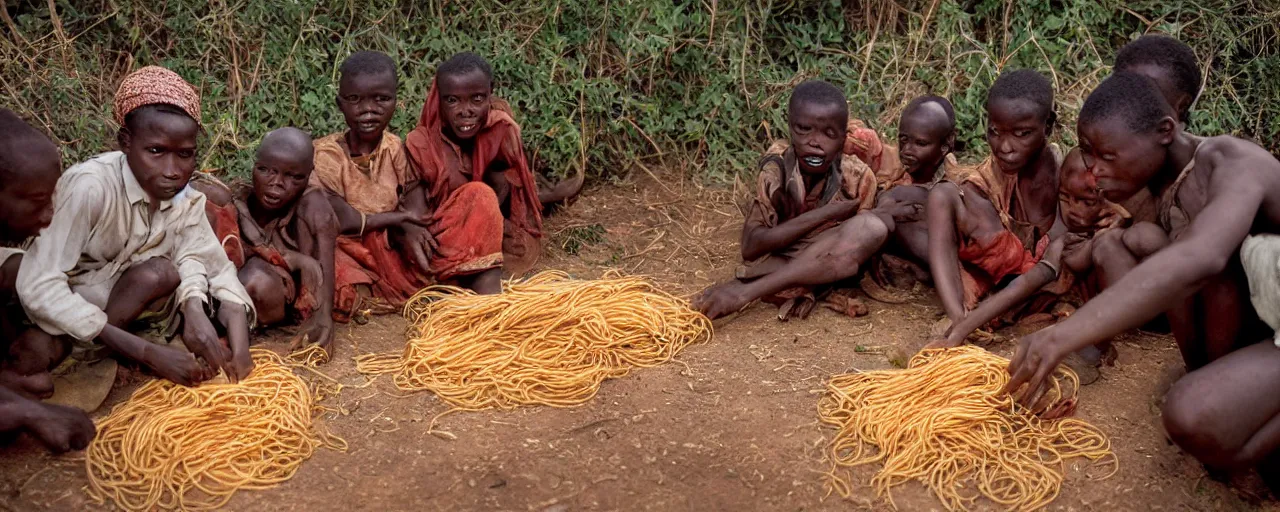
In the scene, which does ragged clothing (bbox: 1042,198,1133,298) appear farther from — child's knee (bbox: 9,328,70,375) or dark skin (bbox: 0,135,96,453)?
child's knee (bbox: 9,328,70,375)

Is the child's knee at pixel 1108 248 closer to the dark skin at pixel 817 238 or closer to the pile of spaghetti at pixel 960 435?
the pile of spaghetti at pixel 960 435

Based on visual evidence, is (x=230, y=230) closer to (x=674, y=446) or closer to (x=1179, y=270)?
(x=674, y=446)

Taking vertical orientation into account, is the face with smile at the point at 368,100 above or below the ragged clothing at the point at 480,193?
above

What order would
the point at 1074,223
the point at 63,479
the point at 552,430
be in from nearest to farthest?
the point at 63,479 < the point at 552,430 < the point at 1074,223

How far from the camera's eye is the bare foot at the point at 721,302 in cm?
495

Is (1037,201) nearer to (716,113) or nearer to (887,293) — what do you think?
(887,293)

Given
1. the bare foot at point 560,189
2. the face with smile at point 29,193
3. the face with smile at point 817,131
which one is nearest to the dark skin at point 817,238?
the face with smile at point 817,131

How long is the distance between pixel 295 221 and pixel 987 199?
286cm

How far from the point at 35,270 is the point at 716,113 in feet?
12.4

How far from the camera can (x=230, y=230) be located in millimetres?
4719

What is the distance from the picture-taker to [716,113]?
668cm

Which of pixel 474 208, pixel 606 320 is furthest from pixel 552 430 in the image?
pixel 474 208

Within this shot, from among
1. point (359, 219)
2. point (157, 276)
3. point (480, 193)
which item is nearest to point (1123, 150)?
point (480, 193)

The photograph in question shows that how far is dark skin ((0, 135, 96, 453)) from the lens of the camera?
3.65 meters
